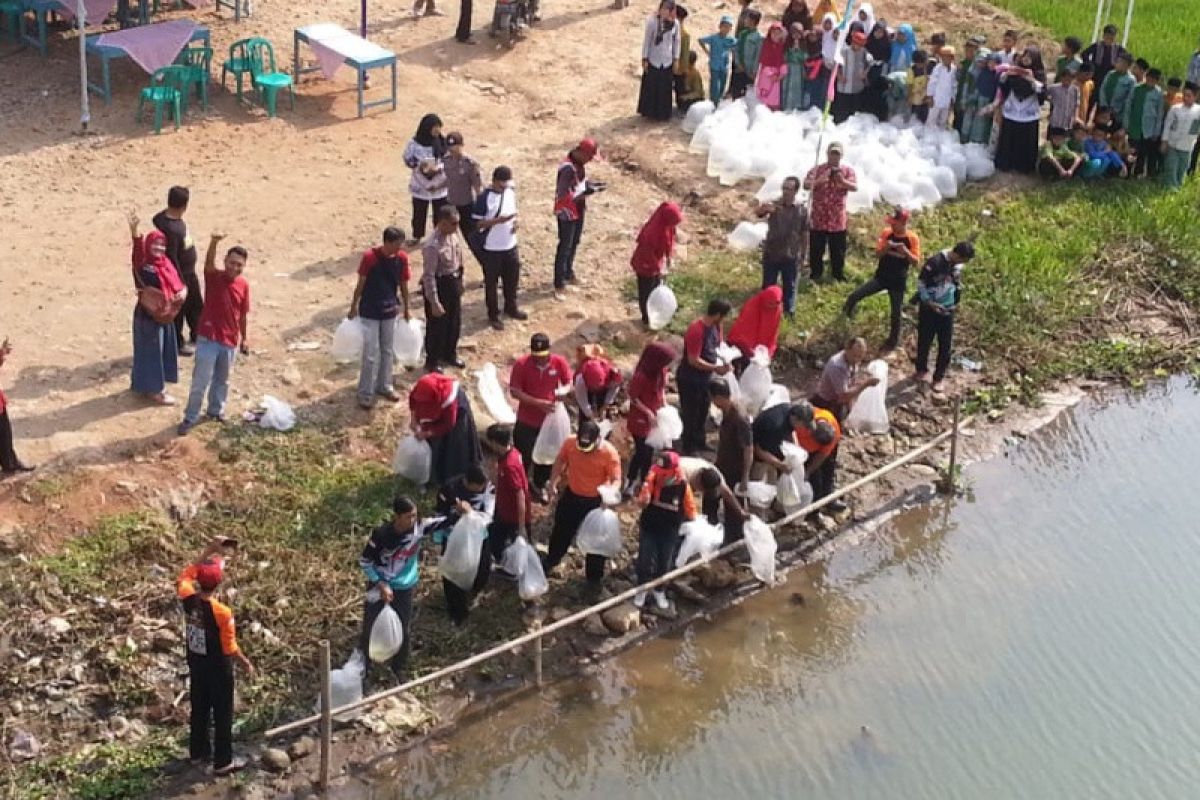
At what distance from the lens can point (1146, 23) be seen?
803 inches

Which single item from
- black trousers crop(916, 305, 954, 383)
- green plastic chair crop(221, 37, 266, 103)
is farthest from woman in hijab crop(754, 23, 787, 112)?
green plastic chair crop(221, 37, 266, 103)

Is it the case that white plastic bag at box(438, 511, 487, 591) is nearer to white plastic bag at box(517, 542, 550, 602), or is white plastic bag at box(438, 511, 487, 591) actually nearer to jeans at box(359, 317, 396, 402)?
white plastic bag at box(517, 542, 550, 602)

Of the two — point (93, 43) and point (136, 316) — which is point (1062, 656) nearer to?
point (136, 316)

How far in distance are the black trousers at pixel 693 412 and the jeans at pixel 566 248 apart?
2189 mm

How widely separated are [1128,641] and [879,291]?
404 centimetres

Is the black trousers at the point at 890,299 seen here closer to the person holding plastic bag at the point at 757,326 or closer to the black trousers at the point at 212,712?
the person holding plastic bag at the point at 757,326

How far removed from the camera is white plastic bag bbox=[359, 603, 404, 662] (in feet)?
28.4

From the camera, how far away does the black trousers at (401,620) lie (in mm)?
8703

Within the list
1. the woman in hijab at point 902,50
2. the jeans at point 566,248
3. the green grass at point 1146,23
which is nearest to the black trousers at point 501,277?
the jeans at point 566,248

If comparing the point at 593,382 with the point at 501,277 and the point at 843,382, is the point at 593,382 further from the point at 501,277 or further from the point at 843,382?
the point at 501,277

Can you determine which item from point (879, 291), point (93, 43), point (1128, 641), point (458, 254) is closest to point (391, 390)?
point (458, 254)

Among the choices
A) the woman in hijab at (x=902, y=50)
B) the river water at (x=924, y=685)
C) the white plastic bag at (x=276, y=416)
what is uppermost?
the woman in hijab at (x=902, y=50)

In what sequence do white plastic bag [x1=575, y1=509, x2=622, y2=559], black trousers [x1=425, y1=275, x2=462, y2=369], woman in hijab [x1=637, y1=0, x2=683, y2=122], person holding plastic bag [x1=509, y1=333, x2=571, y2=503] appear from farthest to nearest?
woman in hijab [x1=637, y1=0, x2=683, y2=122] → black trousers [x1=425, y1=275, x2=462, y2=369] → person holding plastic bag [x1=509, y1=333, x2=571, y2=503] → white plastic bag [x1=575, y1=509, x2=622, y2=559]

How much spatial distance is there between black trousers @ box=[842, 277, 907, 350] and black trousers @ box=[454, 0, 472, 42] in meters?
6.85
